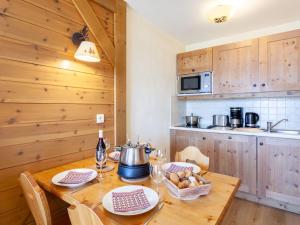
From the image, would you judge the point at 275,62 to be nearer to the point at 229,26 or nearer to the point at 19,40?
the point at 229,26

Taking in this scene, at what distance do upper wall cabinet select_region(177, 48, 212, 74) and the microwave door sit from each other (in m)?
0.11

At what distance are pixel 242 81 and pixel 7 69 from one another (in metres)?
2.49

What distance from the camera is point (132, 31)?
2139 millimetres

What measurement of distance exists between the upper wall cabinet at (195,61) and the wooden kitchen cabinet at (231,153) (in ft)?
3.17

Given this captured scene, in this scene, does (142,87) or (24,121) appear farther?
(142,87)

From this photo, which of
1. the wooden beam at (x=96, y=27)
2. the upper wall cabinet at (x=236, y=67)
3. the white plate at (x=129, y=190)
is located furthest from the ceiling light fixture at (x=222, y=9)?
the white plate at (x=129, y=190)

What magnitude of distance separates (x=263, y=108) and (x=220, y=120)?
0.60 metres

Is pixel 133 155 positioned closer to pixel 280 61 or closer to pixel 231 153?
pixel 231 153

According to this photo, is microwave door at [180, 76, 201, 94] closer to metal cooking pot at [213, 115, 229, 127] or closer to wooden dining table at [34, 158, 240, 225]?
metal cooking pot at [213, 115, 229, 127]

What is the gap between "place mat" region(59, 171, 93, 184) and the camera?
3.60 feet

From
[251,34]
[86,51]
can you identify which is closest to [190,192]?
[86,51]

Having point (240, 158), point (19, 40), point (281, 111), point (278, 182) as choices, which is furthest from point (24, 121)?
point (281, 111)

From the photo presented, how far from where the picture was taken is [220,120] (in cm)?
287

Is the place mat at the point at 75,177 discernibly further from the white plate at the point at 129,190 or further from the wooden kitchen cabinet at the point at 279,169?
the wooden kitchen cabinet at the point at 279,169
